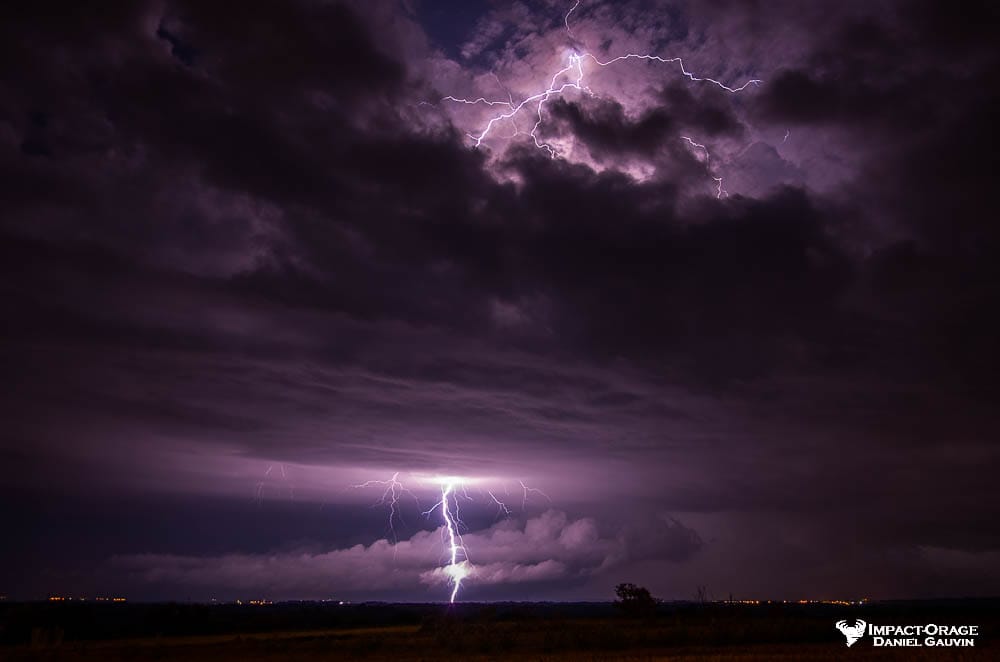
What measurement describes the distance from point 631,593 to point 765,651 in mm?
33341

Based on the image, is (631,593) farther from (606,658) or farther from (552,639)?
(606,658)
